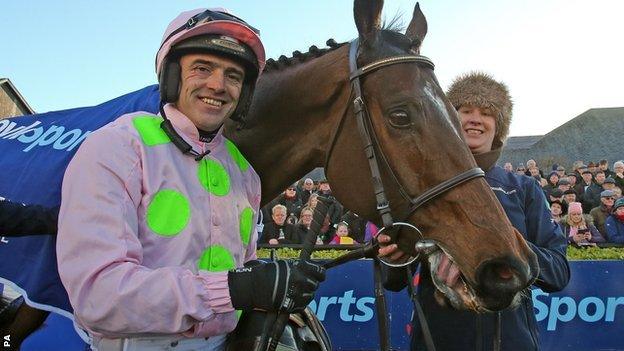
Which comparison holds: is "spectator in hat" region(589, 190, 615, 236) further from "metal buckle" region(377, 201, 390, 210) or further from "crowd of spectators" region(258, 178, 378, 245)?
"metal buckle" region(377, 201, 390, 210)

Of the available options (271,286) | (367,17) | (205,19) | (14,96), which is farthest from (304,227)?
(14,96)

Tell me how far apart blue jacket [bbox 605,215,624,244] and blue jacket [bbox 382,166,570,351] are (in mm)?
6408

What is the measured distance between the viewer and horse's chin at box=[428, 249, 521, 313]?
6.07 feet

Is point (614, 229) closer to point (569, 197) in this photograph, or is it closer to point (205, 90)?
point (569, 197)

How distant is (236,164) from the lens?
88.7 inches

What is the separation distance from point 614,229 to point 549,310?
2.64 meters

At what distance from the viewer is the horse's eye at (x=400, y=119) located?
84.0 inches

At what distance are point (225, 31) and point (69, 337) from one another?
3008mm

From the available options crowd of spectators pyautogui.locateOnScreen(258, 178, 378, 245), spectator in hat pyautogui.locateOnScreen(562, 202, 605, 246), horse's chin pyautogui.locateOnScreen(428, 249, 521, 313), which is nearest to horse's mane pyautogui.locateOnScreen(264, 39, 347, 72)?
horse's chin pyautogui.locateOnScreen(428, 249, 521, 313)

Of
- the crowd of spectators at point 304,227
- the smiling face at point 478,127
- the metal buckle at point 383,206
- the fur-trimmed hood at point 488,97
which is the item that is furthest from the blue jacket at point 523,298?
the crowd of spectators at point 304,227

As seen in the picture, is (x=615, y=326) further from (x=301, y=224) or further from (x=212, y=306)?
(x=212, y=306)

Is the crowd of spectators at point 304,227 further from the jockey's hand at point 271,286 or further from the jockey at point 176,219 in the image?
the jockey's hand at point 271,286

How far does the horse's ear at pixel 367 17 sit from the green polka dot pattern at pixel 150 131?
3.17 feet

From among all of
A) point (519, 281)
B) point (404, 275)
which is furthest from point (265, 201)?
point (519, 281)
